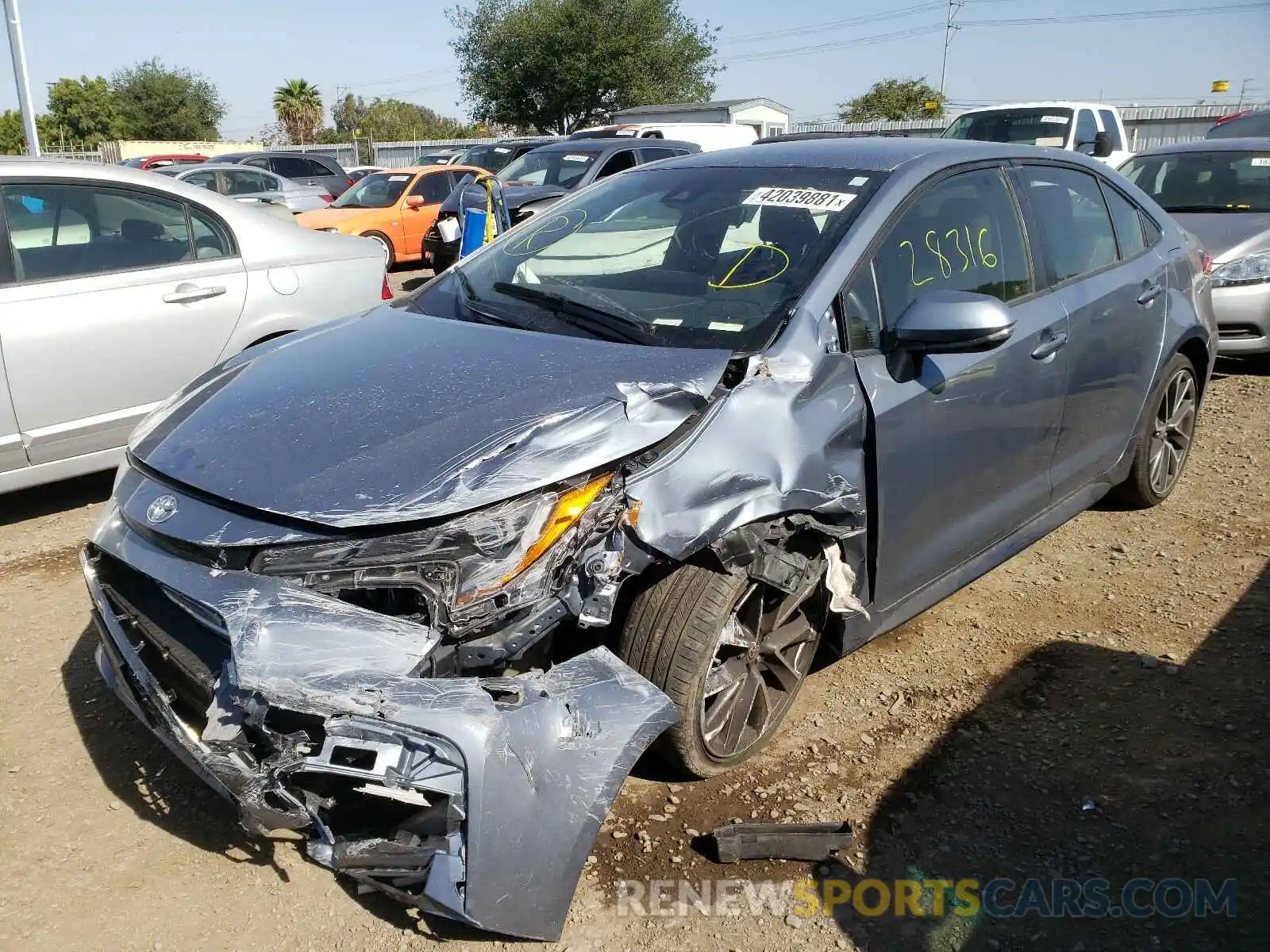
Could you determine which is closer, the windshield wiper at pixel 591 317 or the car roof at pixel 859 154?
the windshield wiper at pixel 591 317

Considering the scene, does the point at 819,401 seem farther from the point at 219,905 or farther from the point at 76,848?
the point at 76,848

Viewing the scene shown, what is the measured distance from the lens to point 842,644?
3.06m

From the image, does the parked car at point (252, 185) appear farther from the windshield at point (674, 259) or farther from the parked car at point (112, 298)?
the windshield at point (674, 259)

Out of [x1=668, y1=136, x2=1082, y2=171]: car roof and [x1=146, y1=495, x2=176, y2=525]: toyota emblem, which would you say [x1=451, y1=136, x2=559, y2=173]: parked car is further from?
[x1=146, y1=495, x2=176, y2=525]: toyota emblem

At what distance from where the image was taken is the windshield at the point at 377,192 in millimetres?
14131

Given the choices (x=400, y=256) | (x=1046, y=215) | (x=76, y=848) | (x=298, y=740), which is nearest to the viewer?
(x=298, y=740)

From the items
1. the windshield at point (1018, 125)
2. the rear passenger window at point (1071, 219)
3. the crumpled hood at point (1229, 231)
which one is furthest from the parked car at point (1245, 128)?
the rear passenger window at point (1071, 219)

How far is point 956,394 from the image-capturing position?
311 centimetres

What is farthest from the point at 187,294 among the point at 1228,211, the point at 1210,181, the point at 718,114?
the point at 718,114

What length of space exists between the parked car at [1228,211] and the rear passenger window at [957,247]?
352cm

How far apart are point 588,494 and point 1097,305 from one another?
239 cm

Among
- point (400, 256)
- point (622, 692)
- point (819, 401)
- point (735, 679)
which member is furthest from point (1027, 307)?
point (400, 256)

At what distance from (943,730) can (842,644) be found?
471mm

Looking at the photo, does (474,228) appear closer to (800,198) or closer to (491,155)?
(800,198)
